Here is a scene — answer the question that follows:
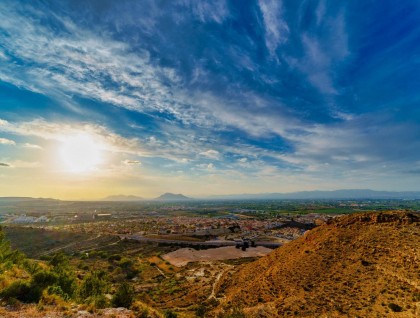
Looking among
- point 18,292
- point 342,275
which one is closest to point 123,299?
point 18,292

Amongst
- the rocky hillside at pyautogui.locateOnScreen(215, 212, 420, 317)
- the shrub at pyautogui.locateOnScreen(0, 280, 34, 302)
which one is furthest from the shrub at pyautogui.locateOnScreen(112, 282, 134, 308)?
the rocky hillside at pyautogui.locateOnScreen(215, 212, 420, 317)

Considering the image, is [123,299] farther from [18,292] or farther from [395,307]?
[395,307]

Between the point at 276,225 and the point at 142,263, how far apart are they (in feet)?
359

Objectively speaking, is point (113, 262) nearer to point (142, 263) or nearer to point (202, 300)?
point (142, 263)

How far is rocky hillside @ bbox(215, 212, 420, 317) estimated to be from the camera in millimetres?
19688

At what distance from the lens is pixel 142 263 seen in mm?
70438

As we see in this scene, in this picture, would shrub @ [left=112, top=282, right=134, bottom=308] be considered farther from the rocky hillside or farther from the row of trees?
the rocky hillside

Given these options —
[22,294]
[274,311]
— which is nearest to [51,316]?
[22,294]

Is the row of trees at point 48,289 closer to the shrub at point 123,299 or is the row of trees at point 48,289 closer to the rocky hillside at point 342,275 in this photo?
the shrub at point 123,299

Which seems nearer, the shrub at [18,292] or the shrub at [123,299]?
the shrub at [18,292]

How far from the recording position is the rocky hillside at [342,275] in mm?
19688

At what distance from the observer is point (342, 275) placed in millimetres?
26125

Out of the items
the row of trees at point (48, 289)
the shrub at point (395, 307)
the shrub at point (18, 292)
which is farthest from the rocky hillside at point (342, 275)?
the shrub at point (18, 292)

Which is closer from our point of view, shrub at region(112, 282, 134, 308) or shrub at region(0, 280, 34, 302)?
shrub at region(0, 280, 34, 302)
